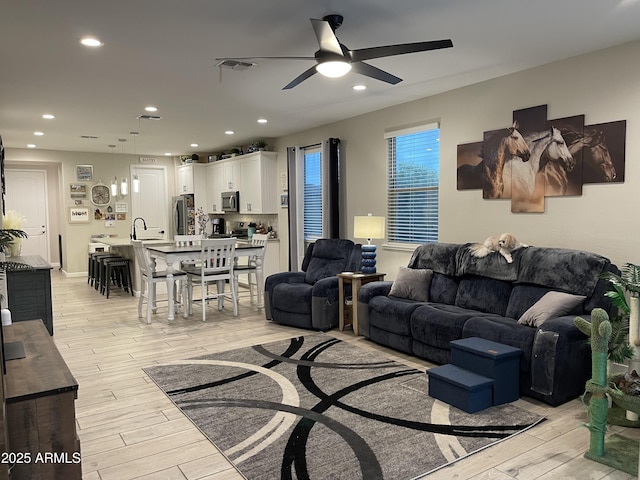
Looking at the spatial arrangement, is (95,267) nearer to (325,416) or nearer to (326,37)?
(325,416)

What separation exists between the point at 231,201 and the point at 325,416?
626 cm

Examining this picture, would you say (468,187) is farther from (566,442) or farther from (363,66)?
(566,442)

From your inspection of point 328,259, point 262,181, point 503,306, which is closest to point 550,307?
point 503,306

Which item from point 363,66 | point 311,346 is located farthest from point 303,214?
point 363,66

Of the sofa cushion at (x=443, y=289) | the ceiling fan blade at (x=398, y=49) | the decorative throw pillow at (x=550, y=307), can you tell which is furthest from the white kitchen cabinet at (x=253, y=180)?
the decorative throw pillow at (x=550, y=307)

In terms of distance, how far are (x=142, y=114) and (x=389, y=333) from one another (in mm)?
4152

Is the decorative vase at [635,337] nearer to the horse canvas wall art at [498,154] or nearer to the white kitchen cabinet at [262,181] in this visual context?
the horse canvas wall art at [498,154]

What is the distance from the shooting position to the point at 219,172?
30.8 ft

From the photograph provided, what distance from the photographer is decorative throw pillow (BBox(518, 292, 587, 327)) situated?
11.4 feet

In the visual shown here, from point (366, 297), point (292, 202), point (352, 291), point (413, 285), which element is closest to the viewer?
point (413, 285)

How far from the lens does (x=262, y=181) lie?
805 centimetres

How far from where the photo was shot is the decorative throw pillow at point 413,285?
4641 millimetres

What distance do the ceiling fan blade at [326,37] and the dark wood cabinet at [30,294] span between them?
3750 mm

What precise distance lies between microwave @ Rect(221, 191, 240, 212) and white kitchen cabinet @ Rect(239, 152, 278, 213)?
440 millimetres
